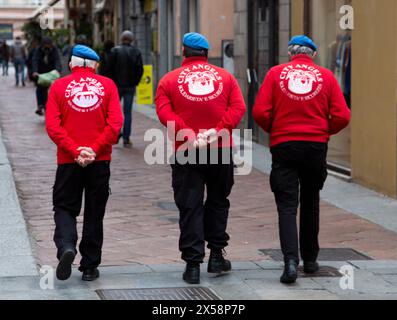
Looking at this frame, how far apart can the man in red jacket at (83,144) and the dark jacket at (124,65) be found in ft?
29.3

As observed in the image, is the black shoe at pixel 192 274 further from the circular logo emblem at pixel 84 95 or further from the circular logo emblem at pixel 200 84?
the circular logo emblem at pixel 84 95

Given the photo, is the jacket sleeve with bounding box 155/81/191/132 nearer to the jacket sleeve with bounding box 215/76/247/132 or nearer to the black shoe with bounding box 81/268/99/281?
the jacket sleeve with bounding box 215/76/247/132

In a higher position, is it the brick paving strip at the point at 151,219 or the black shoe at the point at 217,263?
the black shoe at the point at 217,263

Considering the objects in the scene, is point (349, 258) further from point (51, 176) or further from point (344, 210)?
point (51, 176)

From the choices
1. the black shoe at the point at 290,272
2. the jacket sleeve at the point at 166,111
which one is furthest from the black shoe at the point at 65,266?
the black shoe at the point at 290,272

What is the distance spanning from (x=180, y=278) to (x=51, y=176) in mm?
5953

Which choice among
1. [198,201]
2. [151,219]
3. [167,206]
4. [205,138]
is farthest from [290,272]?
[167,206]

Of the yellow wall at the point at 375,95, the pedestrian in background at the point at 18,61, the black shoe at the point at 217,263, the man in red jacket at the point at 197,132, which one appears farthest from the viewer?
the pedestrian in background at the point at 18,61

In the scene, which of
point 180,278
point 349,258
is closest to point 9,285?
point 180,278

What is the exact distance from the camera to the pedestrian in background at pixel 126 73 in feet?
53.0

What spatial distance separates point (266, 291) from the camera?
6816 millimetres

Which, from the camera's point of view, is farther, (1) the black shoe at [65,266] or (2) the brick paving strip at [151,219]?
(2) the brick paving strip at [151,219]

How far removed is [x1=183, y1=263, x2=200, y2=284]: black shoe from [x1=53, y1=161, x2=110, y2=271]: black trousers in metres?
0.60

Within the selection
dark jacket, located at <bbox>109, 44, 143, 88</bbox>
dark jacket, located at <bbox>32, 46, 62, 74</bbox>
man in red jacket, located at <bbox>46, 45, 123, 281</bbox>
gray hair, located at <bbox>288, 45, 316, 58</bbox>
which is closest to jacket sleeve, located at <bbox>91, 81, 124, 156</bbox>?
man in red jacket, located at <bbox>46, 45, 123, 281</bbox>
